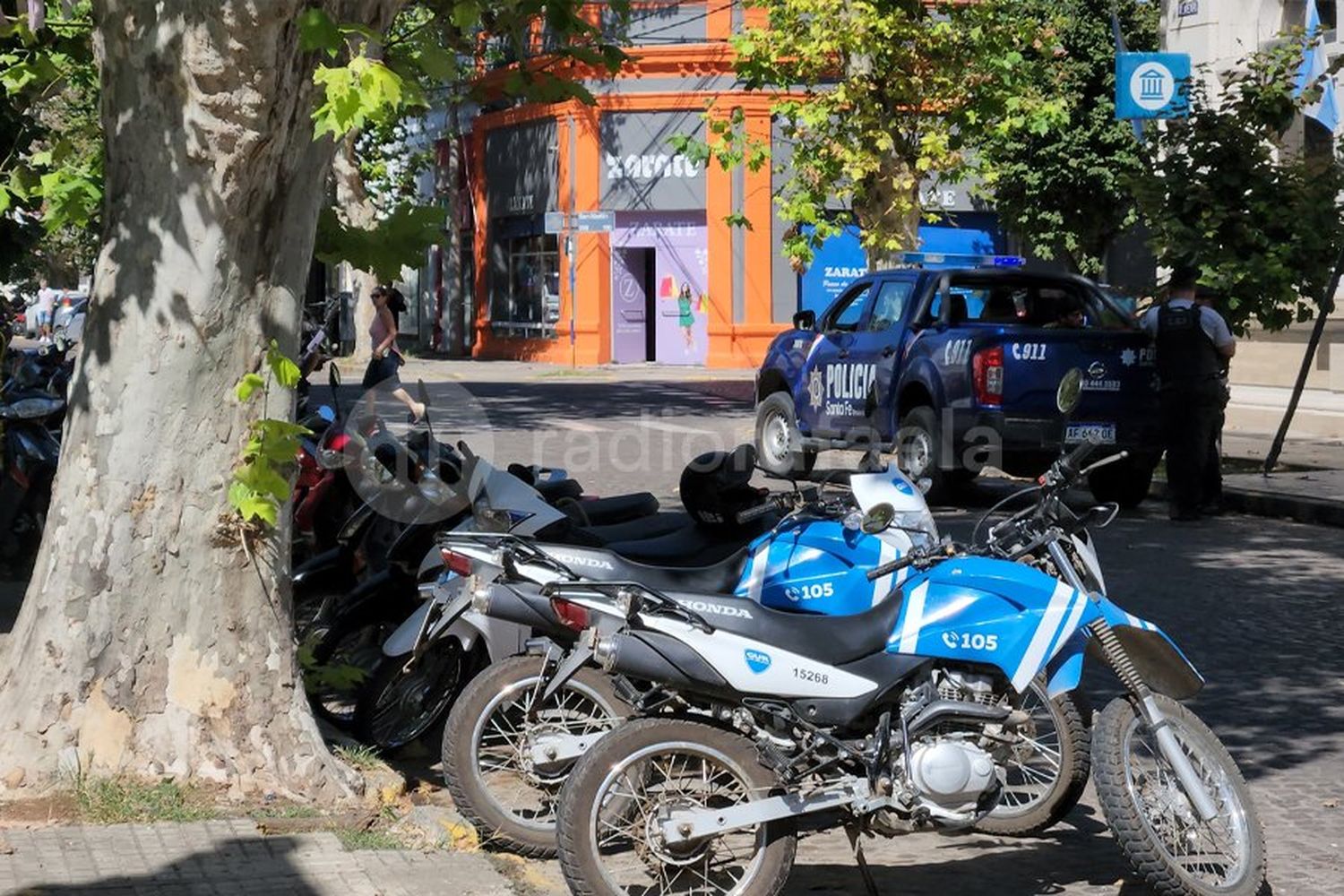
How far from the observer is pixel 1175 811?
5.56 m

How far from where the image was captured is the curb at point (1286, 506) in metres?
14.7

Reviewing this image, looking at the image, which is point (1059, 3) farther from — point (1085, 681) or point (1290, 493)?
point (1085, 681)

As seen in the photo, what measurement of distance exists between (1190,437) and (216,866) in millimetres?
10410

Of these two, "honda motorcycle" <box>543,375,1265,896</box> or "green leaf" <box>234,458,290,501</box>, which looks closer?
"honda motorcycle" <box>543,375,1265,896</box>

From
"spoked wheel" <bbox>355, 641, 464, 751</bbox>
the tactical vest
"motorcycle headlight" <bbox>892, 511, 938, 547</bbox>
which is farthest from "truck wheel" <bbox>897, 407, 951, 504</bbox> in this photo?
"motorcycle headlight" <bbox>892, 511, 938, 547</bbox>

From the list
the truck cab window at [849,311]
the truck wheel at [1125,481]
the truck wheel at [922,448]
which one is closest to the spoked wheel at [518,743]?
the truck wheel at [922,448]

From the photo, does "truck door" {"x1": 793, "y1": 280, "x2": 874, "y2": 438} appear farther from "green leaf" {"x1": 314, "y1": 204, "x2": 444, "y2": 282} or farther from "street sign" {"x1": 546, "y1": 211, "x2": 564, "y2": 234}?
"street sign" {"x1": 546, "y1": 211, "x2": 564, "y2": 234}

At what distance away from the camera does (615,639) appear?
5.35 meters

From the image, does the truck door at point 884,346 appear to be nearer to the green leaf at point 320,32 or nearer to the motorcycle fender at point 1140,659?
the motorcycle fender at point 1140,659

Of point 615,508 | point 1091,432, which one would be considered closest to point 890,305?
point 1091,432

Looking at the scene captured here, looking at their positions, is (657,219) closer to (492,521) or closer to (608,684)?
(492,521)

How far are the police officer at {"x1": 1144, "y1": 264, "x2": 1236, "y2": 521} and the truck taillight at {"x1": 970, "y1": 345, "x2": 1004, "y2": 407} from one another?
1190 millimetres

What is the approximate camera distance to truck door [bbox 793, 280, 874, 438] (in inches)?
671

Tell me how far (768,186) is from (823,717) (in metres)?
32.5
